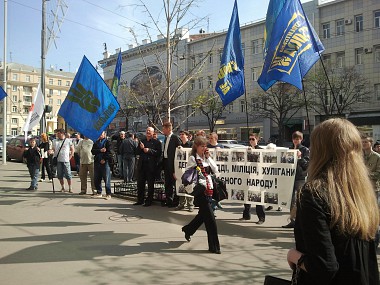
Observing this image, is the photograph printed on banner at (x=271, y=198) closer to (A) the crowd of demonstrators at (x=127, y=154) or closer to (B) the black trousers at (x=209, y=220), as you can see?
(B) the black trousers at (x=209, y=220)

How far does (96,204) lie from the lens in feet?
32.3

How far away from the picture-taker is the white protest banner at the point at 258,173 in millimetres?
7117

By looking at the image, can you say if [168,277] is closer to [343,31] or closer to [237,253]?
[237,253]

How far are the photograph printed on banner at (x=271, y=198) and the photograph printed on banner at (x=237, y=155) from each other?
0.89m

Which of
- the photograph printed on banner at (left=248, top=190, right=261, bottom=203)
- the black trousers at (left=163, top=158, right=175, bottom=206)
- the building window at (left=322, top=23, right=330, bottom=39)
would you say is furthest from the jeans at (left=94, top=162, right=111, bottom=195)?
the building window at (left=322, top=23, right=330, bottom=39)

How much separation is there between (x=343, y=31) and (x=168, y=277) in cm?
4143

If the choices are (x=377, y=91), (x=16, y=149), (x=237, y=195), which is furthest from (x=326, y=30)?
(x=237, y=195)

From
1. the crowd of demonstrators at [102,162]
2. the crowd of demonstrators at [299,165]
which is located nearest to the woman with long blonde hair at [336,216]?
the crowd of demonstrators at [299,165]

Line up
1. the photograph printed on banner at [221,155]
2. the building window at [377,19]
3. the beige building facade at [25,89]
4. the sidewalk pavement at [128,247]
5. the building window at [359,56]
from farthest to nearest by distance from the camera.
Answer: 1. the beige building facade at [25,89]
2. the building window at [359,56]
3. the building window at [377,19]
4. the photograph printed on banner at [221,155]
5. the sidewalk pavement at [128,247]

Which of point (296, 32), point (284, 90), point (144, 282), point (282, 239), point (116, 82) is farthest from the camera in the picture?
point (284, 90)

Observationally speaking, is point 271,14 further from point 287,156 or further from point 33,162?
point 33,162

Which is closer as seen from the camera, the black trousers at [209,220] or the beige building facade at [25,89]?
the black trousers at [209,220]

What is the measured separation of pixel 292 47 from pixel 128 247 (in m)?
4.72

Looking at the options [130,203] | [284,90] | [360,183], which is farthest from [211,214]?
[284,90]
